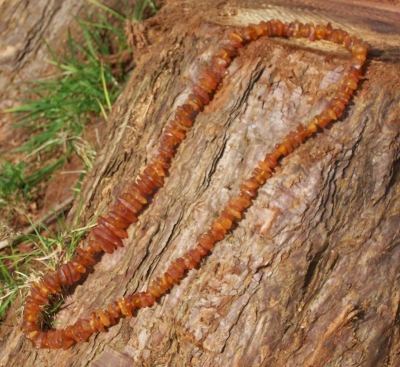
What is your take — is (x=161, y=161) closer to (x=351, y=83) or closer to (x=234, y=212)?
(x=234, y=212)

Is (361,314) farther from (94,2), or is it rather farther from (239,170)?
(94,2)

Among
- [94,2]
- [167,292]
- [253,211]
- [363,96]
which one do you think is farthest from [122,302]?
[94,2]

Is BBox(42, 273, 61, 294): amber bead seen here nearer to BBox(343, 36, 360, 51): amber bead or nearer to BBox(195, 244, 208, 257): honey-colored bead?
BBox(195, 244, 208, 257): honey-colored bead

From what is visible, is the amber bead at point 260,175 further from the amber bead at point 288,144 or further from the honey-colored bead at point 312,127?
the honey-colored bead at point 312,127

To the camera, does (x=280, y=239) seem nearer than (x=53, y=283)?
Yes

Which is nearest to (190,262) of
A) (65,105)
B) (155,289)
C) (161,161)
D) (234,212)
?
(155,289)

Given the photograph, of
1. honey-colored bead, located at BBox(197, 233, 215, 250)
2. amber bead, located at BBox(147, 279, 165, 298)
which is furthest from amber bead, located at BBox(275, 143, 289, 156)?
amber bead, located at BBox(147, 279, 165, 298)
